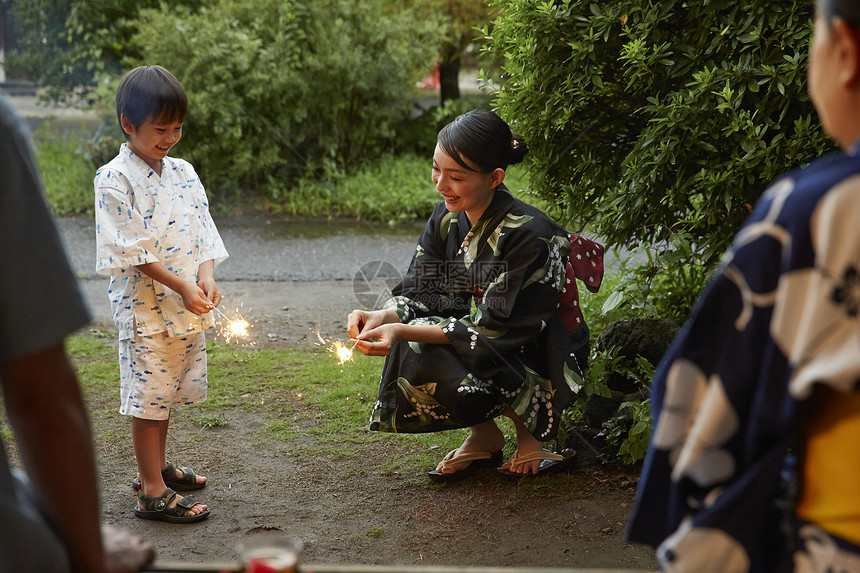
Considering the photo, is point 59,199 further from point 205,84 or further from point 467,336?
point 467,336

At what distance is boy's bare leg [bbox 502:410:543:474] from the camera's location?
3959 mm

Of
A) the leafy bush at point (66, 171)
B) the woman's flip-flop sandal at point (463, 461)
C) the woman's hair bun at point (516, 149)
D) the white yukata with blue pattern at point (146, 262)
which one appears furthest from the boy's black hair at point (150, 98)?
the leafy bush at point (66, 171)

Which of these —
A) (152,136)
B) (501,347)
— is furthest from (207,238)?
(501,347)

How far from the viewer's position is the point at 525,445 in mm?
3986

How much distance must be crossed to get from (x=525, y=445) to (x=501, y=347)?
532mm

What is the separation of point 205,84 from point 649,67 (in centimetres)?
671

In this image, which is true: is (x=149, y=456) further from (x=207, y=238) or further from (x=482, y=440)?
(x=482, y=440)

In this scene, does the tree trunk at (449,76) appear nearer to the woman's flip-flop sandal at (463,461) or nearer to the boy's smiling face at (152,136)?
the woman's flip-flop sandal at (463,461)

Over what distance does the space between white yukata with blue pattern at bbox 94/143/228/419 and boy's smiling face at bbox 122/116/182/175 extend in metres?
0.06

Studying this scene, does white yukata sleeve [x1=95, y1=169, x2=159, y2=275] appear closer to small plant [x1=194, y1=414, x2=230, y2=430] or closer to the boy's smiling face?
the boy's smiling face

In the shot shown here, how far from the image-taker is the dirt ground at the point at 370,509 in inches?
132

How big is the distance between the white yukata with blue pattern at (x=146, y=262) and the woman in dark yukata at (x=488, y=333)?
2.41 feet

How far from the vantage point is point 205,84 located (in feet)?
31.6

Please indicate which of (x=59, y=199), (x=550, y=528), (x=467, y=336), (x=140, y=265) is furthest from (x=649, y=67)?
(x=59, y=199)
